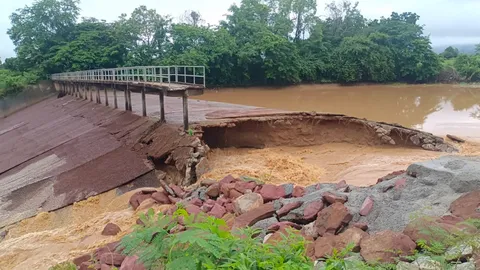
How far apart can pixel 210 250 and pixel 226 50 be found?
109ft

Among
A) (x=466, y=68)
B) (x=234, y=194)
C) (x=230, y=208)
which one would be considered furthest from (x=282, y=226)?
(x=466, y=68)

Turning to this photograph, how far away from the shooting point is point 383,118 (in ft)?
68.9

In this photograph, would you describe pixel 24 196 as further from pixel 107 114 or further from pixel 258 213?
pixel 107 114

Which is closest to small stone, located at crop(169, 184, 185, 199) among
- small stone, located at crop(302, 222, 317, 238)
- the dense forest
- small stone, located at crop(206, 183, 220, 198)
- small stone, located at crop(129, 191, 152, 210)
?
small stone, located at crop(129, 191, 152, 210)

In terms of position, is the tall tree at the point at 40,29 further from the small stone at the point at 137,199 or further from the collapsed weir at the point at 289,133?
A: the small stone at the point at 137,199

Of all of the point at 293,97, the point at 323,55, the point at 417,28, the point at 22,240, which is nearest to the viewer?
the point at 22,240

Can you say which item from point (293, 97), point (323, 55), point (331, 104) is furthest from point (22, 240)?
point (323, 55)

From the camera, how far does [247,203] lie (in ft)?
16.5

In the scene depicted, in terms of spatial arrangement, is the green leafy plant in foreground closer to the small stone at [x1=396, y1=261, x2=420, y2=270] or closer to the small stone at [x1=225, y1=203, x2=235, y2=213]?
the small stone at [x1=396, y1=261, x2=420, y2=270]

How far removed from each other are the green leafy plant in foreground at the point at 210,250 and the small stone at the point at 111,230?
2.32 metres

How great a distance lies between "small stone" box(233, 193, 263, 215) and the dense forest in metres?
29.2

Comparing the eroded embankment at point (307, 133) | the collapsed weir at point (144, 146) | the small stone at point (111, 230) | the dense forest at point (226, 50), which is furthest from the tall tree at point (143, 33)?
the small stone at point (111, 230)

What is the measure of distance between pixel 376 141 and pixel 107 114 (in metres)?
10.9

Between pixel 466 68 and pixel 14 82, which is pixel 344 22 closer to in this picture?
pixel 466 68
